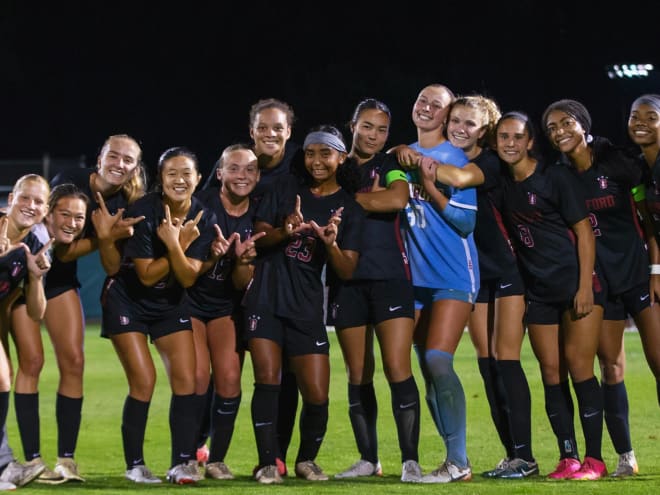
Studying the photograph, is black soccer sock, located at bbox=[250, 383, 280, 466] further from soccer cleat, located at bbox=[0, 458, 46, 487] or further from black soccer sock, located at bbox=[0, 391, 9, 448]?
black soccer sock, located at bbox=[0, 391, 9, 448]

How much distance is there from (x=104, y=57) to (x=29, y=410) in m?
36.7

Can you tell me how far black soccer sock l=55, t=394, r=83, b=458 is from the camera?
6934 mm

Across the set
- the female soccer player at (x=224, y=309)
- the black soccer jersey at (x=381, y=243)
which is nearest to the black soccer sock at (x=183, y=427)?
the female soccer player at (x=224, y=309)

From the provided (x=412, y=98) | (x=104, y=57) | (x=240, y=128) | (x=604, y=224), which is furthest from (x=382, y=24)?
(x=604, y=224)

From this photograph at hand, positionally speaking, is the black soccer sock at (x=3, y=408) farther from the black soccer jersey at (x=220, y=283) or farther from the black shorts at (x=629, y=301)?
the black shorts at (x=629, y=301)

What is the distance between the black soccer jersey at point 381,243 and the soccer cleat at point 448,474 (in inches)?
40.3

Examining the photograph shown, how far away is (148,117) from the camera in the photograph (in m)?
44.1

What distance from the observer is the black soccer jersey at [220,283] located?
6988 mm

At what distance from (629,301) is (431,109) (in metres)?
1.53

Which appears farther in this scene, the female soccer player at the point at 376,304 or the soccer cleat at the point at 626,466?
the soccer cleat at the point at 626,466

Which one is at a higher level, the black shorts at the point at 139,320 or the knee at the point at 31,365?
the black shorts at the point at 139,320

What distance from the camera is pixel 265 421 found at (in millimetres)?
6684

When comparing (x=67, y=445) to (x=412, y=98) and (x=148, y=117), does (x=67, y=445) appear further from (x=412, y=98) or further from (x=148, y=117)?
(x=148, y=117)

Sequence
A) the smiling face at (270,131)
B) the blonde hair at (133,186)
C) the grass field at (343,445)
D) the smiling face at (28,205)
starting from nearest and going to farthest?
the grass field at (343,445) → the smiling face at (28,205) → the blonde hair at (133,186) → the smiling face at (270,131)
